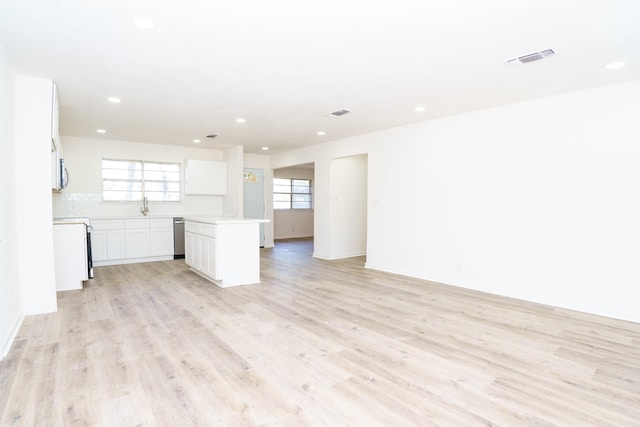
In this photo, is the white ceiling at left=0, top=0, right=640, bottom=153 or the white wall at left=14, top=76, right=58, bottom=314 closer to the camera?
the white ceiling at left=0, top=0, right=640, bottom=153

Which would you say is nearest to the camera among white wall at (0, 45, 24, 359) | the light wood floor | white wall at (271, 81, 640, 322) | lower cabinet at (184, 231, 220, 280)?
the light wood floor

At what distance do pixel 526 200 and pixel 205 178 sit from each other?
615cm

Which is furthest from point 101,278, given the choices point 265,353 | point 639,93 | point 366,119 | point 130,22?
point 639,93

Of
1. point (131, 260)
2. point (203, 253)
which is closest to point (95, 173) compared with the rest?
point (131, 260)

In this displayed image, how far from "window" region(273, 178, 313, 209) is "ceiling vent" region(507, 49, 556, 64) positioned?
8.54 metres

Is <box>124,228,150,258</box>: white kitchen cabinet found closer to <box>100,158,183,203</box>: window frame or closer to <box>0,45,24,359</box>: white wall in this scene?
<box>100,158,183,203</box>: window frame

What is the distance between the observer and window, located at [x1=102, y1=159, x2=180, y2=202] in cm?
683

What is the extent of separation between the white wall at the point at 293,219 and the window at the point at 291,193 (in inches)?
6.1

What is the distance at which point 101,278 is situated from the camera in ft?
17.4

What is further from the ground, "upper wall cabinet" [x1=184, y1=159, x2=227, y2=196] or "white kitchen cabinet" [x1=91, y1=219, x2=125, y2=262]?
"upper wall cabinet" [x1=184, y1=159, x2=227, y2=196]

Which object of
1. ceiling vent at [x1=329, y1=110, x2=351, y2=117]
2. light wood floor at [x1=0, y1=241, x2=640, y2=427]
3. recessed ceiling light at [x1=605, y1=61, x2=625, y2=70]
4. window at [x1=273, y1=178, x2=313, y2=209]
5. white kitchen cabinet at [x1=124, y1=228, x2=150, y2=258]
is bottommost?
light wood floor at [x1=0, y1=241, x2=640, y2=427]

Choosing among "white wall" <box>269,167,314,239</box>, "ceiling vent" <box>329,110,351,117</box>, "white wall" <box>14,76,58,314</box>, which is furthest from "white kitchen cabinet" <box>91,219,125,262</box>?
"white wall" <box>269,167,314,239</box>

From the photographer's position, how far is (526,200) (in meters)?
4.13

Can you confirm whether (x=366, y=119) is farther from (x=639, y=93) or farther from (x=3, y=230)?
(x=3, y=230)
